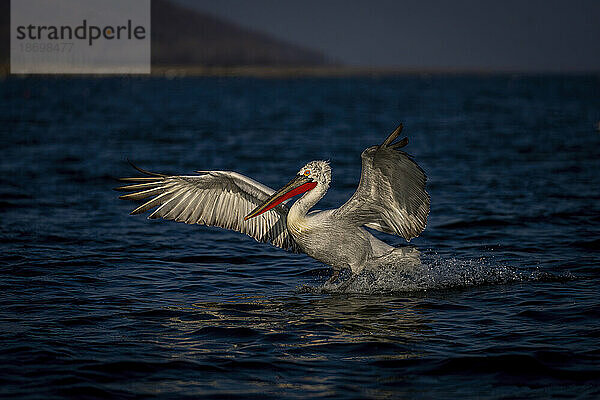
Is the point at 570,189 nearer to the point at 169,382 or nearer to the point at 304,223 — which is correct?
the point at 304,223

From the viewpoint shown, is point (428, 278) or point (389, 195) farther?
point (428, 278)

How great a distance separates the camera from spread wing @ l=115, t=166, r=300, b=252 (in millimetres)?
8883

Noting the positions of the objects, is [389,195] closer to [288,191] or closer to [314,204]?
[314,204]

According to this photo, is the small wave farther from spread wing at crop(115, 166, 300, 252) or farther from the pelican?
spread wing at crop(115, 166, 300, 252)

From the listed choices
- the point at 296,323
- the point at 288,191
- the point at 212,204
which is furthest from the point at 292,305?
the point at 212,204

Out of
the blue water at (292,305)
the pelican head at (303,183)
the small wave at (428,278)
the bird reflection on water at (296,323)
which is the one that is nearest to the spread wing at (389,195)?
the pelican head at (303,183)

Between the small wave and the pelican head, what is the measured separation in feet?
3.75

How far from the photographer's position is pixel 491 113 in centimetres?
4700

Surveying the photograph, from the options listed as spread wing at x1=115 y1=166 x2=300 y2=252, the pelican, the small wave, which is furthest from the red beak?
the small wave

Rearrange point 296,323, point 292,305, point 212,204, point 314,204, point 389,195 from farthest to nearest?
point 212,204
point 314,204
point 292,305
point 389,195
point 296,323

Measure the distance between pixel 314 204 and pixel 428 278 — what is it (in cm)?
167

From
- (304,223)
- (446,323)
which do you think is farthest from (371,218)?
(446,323)

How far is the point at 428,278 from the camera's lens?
8891 millimetres

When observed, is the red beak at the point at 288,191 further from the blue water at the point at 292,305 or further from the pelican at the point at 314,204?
the blue water at the point at 292,305
